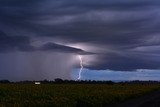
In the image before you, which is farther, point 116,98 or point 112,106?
point 116,98

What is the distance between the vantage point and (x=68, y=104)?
138ft

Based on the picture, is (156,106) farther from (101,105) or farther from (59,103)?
(59,103)

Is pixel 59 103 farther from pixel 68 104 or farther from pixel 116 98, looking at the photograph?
pixel 116 98

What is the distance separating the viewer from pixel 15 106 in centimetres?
3722

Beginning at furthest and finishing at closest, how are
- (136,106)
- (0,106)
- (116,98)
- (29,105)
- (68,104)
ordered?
(116,98)
(136,106)
(68,104)
(29,105)
(0,106)

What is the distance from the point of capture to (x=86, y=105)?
43062mm

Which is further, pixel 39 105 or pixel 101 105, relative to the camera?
pixel 101 105

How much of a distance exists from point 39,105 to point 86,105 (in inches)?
225

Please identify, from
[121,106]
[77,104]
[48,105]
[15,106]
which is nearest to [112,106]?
[121,106]

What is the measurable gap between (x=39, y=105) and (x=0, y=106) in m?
4.78

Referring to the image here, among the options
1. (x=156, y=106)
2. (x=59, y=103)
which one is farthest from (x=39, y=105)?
(x=156, y=106)

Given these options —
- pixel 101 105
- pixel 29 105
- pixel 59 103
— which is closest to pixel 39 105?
pixel 29 105

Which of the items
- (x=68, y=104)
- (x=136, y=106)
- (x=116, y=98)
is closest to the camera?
(x=68, y=104)

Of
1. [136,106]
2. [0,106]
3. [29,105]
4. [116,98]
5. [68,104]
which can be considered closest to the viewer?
[0,106]
